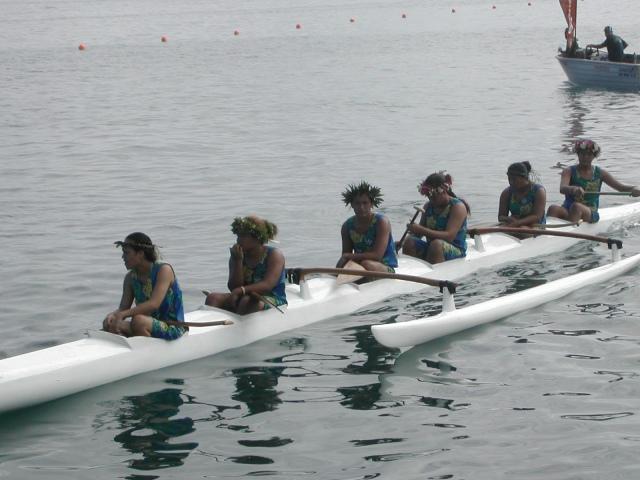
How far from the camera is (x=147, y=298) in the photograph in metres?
10.9

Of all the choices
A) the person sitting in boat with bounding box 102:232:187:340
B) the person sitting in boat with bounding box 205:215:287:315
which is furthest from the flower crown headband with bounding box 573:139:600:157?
the person sitting in boat with bounding box 102:232:187:340

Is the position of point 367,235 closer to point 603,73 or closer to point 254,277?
point 254,277

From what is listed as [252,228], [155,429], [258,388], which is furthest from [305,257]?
[155,429]

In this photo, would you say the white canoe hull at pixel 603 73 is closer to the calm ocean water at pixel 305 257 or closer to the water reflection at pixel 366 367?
the calm ocean water at pixel 305 257

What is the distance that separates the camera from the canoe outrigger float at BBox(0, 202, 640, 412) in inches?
396

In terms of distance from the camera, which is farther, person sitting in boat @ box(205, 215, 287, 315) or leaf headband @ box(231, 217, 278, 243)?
person sitting in boat @ box(205, 215, 287, 315)

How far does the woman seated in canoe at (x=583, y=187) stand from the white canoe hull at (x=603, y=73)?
1883 centimetres

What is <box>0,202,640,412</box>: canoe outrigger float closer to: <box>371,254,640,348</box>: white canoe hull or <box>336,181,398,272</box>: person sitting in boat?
<box>336,181,398,272</box>: person sitting in boat

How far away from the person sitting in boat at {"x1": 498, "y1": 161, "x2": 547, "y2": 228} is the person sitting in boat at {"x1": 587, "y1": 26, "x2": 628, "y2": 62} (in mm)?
19016

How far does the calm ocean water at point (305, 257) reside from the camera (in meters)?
9.41

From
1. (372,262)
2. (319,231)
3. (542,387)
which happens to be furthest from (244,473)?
(319,231)

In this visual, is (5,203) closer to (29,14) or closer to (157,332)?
(157,332)

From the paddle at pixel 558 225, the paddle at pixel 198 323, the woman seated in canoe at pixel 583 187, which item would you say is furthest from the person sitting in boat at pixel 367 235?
the woman seated in canoe at pixel 583 187

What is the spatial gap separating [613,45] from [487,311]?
23.5 meters
